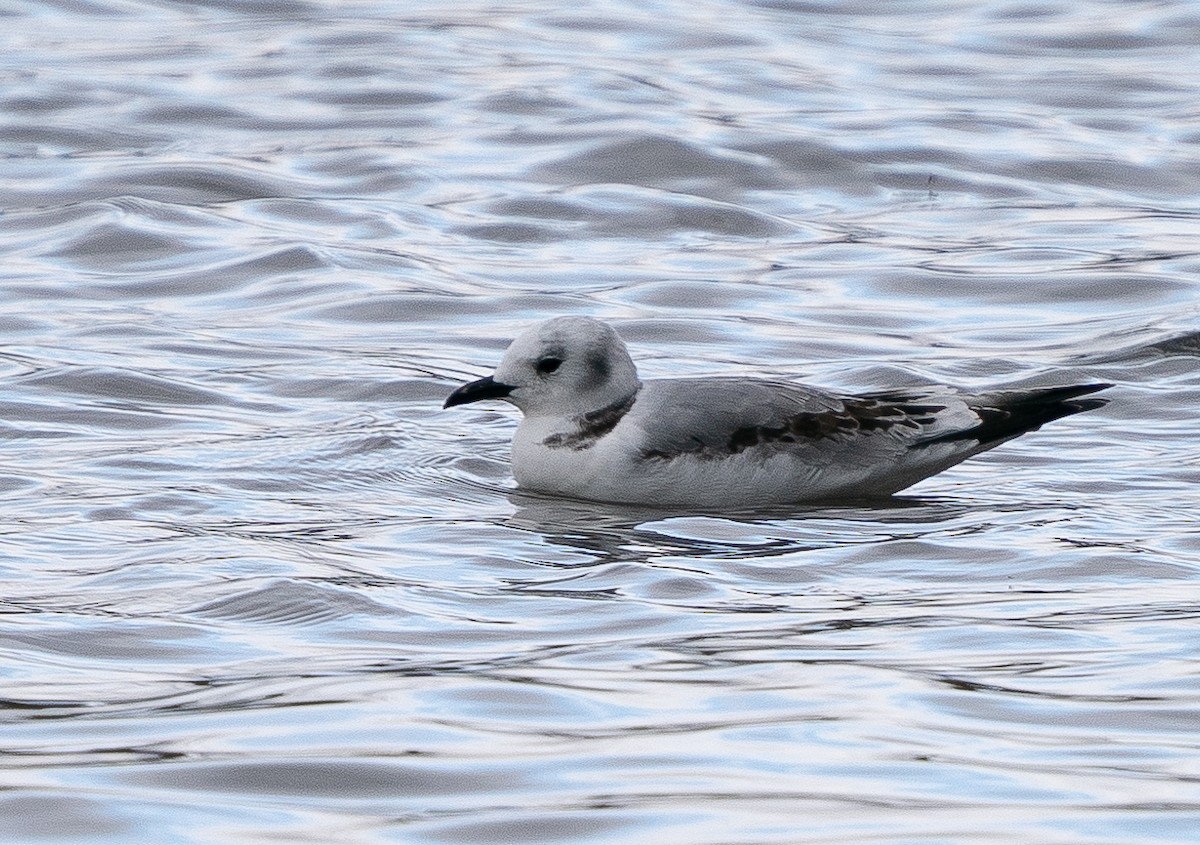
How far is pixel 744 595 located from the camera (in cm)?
741

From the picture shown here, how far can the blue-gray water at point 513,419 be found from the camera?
210 inches

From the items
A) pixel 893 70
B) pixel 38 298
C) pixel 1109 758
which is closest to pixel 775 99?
pixel 893 70

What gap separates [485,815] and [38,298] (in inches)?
344

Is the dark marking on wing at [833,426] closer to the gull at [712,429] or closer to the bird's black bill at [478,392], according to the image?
the gull at [712,429]

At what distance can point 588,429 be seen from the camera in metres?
9.23

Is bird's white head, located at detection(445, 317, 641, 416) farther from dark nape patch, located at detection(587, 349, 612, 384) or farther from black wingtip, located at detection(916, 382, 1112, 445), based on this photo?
black wingtip, located at detection(916, 382, 1112, 445)

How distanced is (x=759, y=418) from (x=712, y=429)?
0.68 feet

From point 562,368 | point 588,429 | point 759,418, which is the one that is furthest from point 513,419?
point 759,418

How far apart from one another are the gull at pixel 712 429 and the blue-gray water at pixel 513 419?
19 cm

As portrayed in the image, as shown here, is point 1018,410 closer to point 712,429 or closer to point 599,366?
point 712,429

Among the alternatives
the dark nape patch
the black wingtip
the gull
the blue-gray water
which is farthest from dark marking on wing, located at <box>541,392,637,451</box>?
the black wingtip

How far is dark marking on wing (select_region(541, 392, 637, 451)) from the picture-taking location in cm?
919

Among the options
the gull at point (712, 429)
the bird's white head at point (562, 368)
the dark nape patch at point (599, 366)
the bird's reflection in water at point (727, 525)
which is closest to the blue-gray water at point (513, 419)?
the bird's reflection in water at point (727, 525)

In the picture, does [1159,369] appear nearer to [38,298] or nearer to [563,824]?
[38,298]
